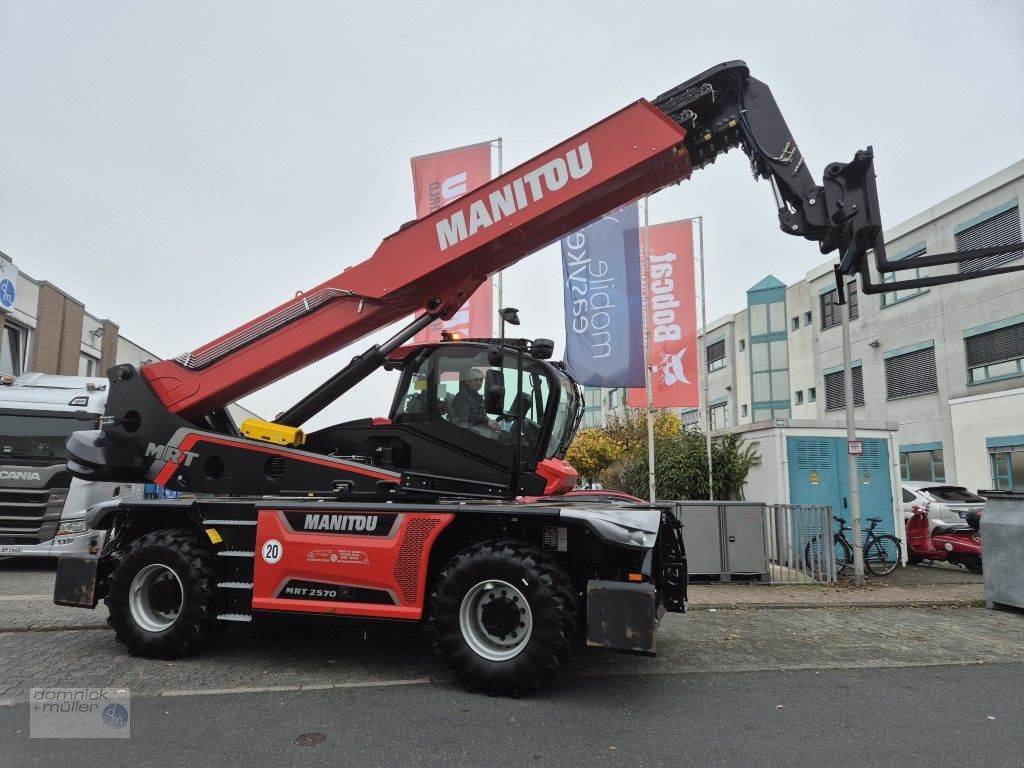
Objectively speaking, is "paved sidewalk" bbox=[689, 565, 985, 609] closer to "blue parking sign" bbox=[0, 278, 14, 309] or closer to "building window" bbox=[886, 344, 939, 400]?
"building window" bbox=[886, 344, 939, 400]

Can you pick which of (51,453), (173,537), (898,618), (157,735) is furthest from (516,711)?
(51,453)

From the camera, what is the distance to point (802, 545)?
→ 36.1ft

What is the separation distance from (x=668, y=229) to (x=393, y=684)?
1090 cm

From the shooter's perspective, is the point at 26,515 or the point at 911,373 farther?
the point at 911,373

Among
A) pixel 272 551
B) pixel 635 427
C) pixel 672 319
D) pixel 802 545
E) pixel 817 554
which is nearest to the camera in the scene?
pixel 272 551

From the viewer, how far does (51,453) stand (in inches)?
434

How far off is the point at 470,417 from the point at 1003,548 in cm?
768

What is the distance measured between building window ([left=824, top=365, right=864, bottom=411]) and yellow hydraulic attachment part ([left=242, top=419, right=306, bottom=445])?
103ft

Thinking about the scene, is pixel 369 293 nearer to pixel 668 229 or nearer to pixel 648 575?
pixel 648 575

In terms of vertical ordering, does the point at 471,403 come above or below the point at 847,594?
above

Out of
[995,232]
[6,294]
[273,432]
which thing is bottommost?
[273,432]

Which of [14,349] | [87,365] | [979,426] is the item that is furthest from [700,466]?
[87,365]

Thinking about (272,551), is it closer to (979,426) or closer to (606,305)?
(606,305)

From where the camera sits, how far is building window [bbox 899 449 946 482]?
27.2 metres
